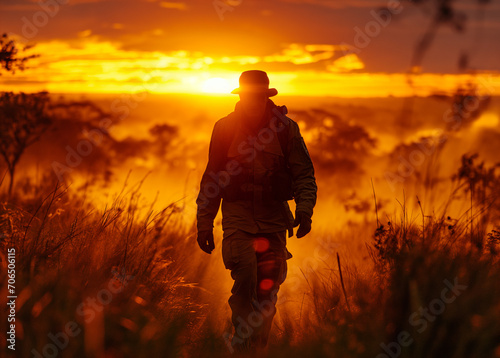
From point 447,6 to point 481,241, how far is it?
2.13 m

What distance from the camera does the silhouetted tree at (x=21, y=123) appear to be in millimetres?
16781

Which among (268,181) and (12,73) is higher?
(12,73)

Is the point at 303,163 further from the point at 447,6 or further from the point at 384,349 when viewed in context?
the point at 384,349

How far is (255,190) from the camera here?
6512 mm

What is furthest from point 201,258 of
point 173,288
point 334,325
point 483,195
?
point 334,325

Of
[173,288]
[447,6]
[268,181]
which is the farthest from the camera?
[173,288]

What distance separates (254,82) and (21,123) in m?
12.5

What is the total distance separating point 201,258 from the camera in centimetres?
943

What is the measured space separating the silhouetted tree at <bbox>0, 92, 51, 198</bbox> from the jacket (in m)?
10.4

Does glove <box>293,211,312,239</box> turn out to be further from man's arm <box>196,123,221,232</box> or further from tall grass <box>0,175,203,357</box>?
tall grass <box>0,175,203,357</box>

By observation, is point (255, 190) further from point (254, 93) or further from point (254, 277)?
point (254, 93)

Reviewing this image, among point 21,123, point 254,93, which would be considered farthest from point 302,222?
point 21,123

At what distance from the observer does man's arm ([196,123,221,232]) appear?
6.66m

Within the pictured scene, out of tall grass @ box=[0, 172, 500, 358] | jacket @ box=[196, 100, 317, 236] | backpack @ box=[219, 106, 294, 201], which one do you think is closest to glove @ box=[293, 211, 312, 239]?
jacket @ box=[196, 100, 317, 236]
